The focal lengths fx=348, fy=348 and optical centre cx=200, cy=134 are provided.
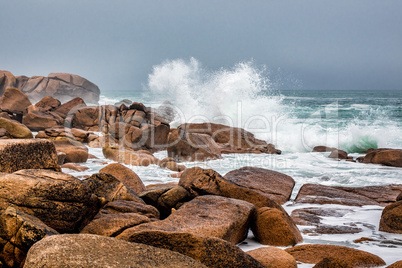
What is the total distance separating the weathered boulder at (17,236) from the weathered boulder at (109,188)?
144 centimetres

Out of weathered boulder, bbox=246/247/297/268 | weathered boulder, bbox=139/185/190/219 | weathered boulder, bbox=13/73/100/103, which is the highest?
weathered boulder, bbox=13/73/100/103

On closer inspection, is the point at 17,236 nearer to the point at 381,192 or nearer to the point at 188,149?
the point at 381,192

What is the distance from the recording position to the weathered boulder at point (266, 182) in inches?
243

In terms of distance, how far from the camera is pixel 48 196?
116 inches

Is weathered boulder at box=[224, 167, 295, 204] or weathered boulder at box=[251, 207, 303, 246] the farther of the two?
weathered boulder at box=[224, 167, 295, 204]

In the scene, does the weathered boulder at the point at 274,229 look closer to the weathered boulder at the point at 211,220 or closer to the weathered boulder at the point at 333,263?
the weathered boulder at the point at 211,220

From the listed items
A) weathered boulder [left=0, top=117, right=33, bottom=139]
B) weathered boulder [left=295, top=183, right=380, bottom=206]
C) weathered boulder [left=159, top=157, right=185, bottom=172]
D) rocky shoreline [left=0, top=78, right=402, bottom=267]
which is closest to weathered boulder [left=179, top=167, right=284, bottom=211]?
rocky shoreline [left=0, top=78, right=402, bottom=267]

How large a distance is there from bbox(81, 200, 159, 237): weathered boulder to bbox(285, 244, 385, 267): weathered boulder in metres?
1.59

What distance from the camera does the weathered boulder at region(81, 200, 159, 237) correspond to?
3219mm

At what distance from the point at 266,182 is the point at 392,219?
2.38 meters

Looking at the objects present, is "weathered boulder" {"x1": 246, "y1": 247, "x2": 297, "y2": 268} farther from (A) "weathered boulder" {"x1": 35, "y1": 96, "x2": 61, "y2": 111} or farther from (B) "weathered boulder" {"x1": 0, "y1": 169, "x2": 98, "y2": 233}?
(A) "weathered boulder" {"x1": 35, "y1": 96, "x2": 61, "y2": 111}

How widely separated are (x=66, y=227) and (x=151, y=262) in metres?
1.32

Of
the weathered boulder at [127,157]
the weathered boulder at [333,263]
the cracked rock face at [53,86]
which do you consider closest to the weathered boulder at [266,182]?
the weathered boulder at [333,263]

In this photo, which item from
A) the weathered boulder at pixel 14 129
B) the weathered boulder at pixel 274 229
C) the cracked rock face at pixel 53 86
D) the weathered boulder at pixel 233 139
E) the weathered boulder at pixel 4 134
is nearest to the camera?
the weathered boulder at pixel 274 229
